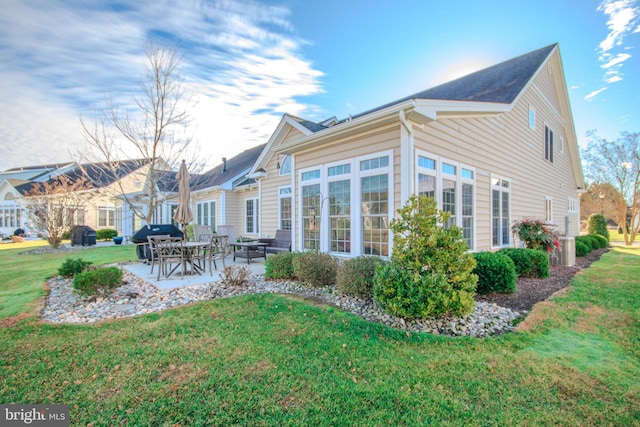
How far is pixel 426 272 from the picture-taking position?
4047 millimetres

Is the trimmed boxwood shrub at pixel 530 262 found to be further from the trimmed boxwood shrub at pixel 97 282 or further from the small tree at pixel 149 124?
the small tree at pixel 149 124

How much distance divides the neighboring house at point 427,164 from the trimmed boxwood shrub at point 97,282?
421cm

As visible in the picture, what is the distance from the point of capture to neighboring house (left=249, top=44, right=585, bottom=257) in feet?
18.9

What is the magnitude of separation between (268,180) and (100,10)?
6646mm

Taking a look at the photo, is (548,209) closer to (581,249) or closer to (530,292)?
(581,249)

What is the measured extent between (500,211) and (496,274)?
406cm

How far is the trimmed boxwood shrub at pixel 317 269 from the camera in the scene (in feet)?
18.9

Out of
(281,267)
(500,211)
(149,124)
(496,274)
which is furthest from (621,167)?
(149,124)

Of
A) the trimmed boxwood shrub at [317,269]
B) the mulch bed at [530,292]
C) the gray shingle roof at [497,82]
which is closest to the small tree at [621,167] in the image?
the gray shingle roof at [497,82]

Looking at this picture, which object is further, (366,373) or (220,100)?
(220,100)

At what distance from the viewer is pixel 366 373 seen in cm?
269

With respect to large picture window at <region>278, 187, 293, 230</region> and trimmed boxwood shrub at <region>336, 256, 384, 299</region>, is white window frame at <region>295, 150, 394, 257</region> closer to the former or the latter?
trimmed boxwood shrub at <region>336, 256, 384, 299</region>

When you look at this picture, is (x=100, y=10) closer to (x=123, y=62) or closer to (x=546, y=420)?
(x=123, y=62)

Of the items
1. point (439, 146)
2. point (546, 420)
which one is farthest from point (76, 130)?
point (546, 420)
